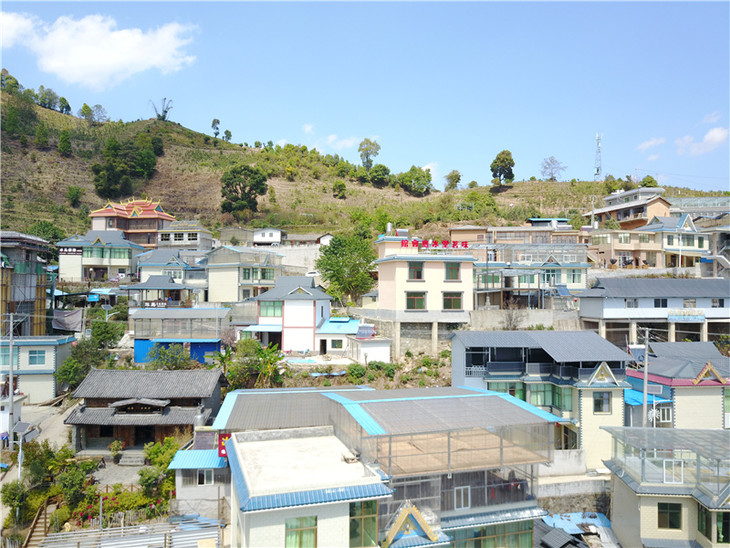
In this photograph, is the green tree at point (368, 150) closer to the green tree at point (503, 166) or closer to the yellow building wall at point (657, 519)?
the green tree at point (503, 166)

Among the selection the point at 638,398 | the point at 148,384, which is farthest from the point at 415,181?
the point at 148,384

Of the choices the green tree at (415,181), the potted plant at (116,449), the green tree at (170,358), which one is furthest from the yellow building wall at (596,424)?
the green tree at (415,181)

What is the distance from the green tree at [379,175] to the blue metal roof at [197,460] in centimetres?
6369

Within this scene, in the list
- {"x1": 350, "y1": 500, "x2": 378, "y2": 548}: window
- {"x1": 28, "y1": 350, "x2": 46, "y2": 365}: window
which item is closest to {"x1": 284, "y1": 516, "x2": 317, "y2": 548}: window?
{"x1": 350, "y1": 500, "x2": 378, "y2": 548}: window

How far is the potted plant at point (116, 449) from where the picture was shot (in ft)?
68.4

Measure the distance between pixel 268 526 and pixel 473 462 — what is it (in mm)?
5466

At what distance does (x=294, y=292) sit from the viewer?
31.8 metres

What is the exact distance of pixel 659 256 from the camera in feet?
141

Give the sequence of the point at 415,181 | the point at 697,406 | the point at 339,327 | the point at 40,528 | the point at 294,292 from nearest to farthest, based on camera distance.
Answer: the point at 40,528, the point at 697,406, the point at 339,327, the point at 294,292, the point at 415,181

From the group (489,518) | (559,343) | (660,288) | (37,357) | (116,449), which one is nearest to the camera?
(489,518)

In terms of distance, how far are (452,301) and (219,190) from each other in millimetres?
53565

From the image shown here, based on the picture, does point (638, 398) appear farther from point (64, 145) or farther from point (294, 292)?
point (64, 145)

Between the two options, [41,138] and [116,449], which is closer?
[116,449]

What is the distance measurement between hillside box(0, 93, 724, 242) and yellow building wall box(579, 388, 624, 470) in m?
29.8
